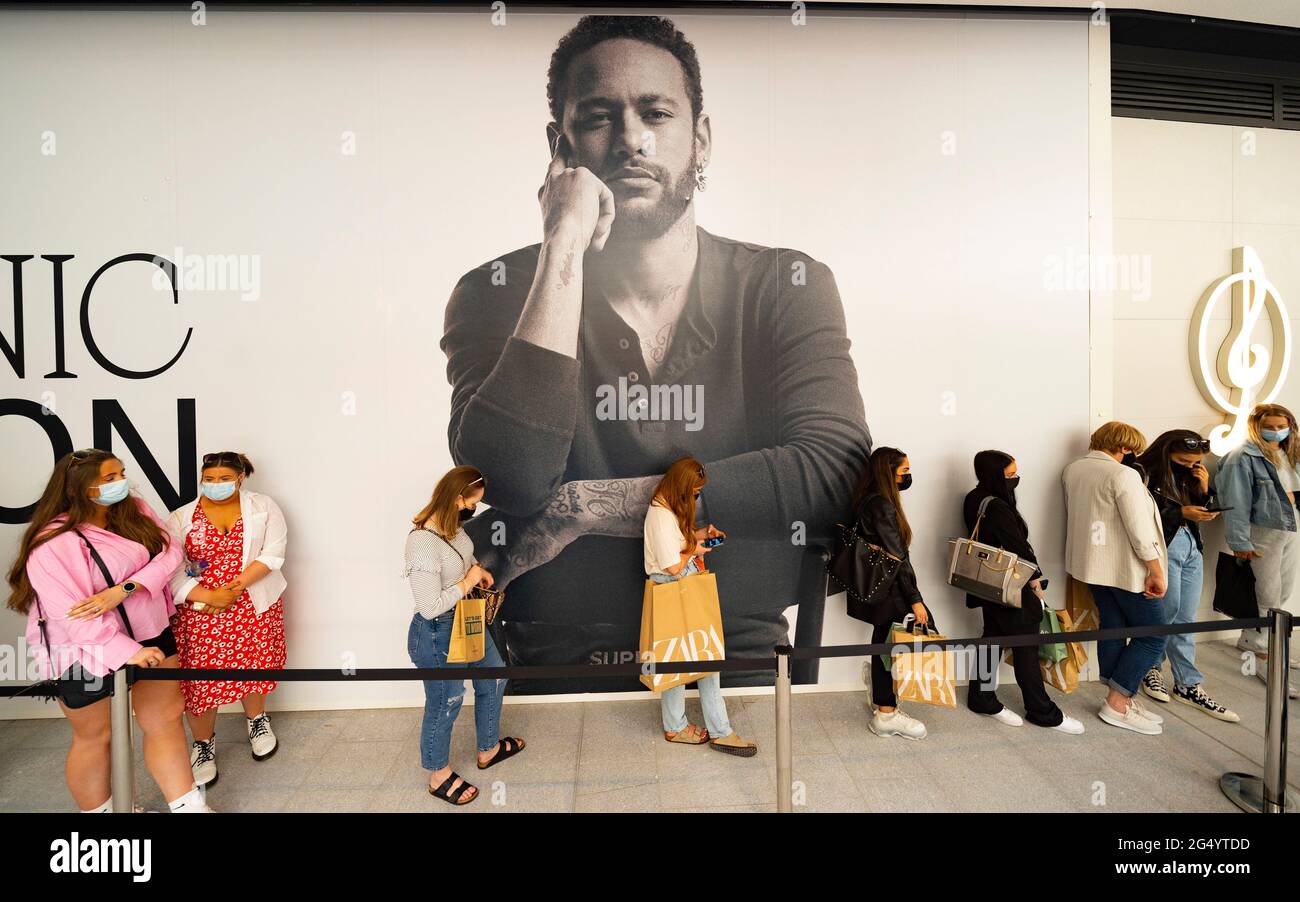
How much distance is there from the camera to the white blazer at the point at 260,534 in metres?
3.17

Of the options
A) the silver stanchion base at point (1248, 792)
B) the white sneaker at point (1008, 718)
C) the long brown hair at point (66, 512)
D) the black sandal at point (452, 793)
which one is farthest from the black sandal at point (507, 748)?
the silver stanchion base at point (1248, 792)

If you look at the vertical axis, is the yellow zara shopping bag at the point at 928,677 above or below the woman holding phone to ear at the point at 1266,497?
below

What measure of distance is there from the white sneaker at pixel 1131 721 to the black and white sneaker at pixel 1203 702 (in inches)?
18.5

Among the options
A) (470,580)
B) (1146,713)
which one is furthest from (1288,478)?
(470,580)

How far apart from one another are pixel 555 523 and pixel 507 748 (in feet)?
4.40

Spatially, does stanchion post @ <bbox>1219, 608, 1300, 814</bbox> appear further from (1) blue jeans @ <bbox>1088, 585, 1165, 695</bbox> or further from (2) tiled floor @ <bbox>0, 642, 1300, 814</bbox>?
(1) blue jeans @ <bbox>1088, 585, 1165, 695</bbox>

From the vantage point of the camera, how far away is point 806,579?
12.7ft

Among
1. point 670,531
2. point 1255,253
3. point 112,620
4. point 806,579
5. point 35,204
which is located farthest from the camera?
point 1255,253

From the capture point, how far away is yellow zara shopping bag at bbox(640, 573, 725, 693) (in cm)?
313

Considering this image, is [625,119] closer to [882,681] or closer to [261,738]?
[882,681]

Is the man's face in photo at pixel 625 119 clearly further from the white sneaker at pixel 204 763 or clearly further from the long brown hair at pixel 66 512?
the white sneaker at pixel 204 763

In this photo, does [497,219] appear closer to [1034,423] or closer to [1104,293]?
[1034,423]
